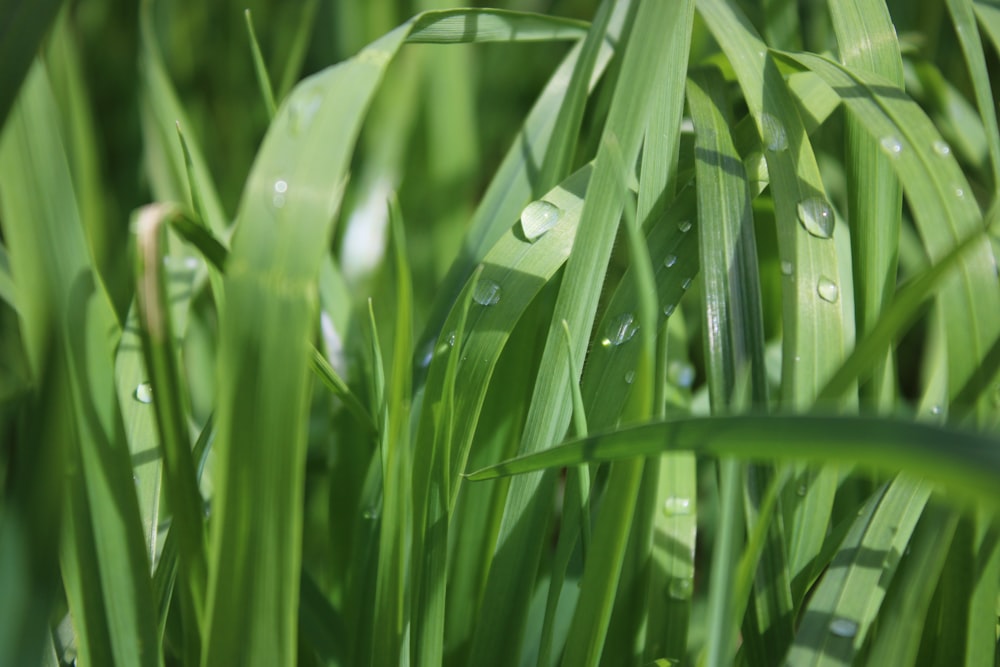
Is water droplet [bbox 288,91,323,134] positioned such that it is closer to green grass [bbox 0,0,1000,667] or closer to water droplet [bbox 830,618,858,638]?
green grass [bbox 0,0,1000,667]

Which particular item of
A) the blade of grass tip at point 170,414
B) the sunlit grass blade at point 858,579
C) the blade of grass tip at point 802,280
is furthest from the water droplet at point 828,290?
the blade of grass tip at point 170,414

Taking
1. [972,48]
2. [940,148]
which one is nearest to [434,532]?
[940,148]

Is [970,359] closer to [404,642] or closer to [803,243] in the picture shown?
[803,243]

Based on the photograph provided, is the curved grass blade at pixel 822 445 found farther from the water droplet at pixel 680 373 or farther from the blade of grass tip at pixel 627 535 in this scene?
the water droplet at pixel 680 373

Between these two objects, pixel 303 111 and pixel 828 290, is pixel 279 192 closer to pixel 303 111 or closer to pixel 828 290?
pixel 303 111

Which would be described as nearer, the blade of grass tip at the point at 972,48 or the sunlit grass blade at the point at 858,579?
the sunlit grass blade at the point at 858,579

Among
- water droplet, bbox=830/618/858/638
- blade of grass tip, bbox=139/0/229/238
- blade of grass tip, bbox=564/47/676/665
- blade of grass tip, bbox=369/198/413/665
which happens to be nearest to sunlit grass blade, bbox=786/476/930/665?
water droplet, bbox=830/618/858/638
